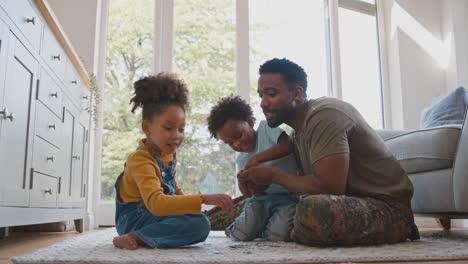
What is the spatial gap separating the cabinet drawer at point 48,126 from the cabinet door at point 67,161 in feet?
0.32

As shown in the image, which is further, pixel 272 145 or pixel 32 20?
pixel 272 145

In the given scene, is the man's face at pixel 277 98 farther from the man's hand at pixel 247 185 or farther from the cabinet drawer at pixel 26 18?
the cabinet drawer at pixel 26 18

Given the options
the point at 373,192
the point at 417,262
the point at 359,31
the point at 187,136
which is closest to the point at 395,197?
the point at 373,192

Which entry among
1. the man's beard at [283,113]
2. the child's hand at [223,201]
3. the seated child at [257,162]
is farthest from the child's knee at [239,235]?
the child's hand at [223,201]

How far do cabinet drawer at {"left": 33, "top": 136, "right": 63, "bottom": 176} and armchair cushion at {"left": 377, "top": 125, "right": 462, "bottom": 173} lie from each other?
164cm

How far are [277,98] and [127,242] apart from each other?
76 centimetres

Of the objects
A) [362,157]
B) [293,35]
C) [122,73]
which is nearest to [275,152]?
[362,157]

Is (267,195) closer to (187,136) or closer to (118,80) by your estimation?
(187,136)

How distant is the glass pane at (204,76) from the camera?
3730 millimetres

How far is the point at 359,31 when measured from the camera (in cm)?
422

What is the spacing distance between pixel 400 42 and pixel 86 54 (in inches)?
100.0

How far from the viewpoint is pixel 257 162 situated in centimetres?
183

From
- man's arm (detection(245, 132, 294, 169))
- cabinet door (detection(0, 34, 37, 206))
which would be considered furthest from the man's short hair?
cabinet door (detection(0, 34, 37, 206))

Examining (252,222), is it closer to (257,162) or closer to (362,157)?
(257,162)
